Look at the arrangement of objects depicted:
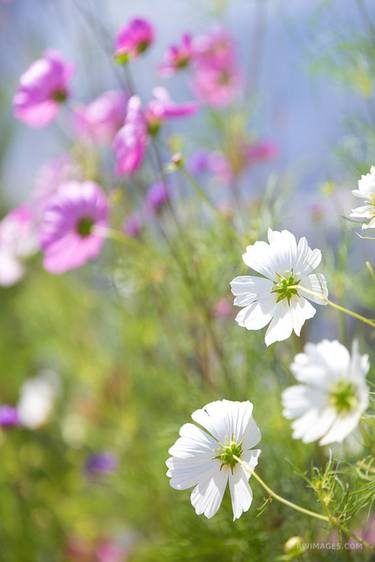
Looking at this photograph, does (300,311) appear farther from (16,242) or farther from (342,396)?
(16,242)

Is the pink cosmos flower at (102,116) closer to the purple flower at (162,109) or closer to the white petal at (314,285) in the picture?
the purple flower at (162,109)

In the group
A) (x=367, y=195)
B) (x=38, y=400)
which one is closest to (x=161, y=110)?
(x=367, y=195)

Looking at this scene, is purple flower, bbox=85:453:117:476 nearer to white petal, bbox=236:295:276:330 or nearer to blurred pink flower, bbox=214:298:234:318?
blurred pink flower, bbox=214:298:234:318

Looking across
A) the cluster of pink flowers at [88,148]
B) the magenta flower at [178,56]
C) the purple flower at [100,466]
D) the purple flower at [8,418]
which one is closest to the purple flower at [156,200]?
the cluster of pink flowers at [88,148]

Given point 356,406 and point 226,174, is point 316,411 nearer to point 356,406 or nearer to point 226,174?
point 356,406

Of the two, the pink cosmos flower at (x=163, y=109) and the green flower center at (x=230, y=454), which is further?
the pink cosmos flower at (x=163, y=109)

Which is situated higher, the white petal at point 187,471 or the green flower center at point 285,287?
the green flower center at point 285,287
